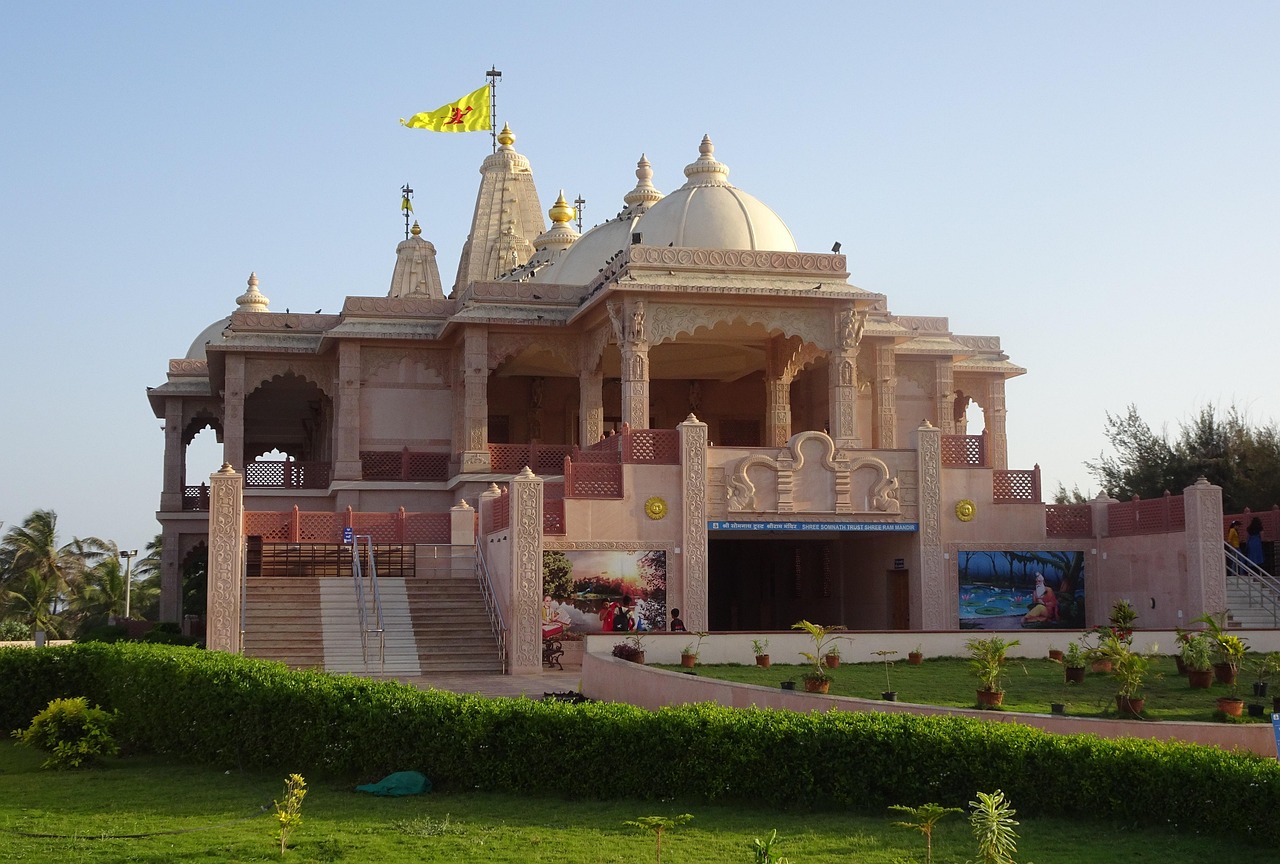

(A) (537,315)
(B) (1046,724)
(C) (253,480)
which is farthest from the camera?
(C) (253,480)

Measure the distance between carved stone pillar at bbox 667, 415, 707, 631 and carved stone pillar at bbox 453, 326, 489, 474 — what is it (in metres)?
7.03

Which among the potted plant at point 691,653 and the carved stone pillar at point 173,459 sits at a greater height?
the carved stone pillar at point 173,459

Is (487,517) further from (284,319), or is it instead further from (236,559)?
(284,319)

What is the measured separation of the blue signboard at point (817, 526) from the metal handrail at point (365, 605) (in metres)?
5.49

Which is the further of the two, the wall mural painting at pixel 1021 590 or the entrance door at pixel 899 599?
the entrance door at pixel 899 599

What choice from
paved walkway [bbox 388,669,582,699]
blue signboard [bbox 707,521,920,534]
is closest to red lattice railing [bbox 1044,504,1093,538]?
blue signboard [bbox 707,521,920,534]

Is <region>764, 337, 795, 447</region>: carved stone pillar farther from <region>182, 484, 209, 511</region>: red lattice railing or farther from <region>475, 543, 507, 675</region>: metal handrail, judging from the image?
<region>182, 484, 209, 511</region>: red lattice railing

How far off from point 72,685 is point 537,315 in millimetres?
15565

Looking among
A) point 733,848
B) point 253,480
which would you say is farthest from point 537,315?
point 733,848

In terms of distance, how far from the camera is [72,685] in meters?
17.4

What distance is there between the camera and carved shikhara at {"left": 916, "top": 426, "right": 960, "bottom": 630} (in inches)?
1011

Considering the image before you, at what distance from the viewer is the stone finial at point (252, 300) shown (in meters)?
42.5

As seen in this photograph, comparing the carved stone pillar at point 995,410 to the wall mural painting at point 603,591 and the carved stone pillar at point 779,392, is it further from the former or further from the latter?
the wall mural painting at point 603,591

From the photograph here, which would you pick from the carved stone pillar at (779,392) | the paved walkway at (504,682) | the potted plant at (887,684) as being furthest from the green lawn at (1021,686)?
the carved stone pillar at (779,392)
